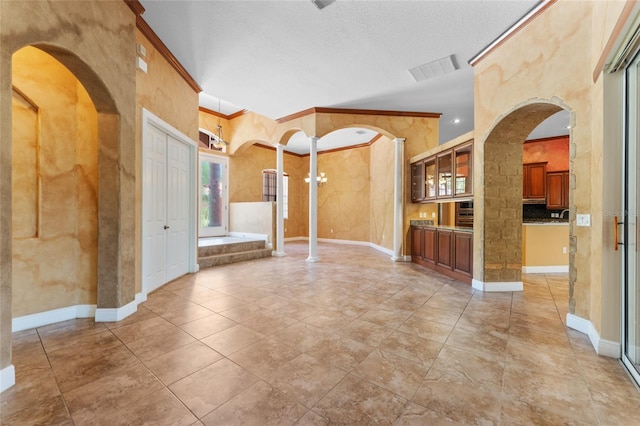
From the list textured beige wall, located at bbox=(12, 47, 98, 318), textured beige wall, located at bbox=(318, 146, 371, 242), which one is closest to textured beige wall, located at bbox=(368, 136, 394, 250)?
textured beige wall, located at bbox=(318, 146, 371, 242)

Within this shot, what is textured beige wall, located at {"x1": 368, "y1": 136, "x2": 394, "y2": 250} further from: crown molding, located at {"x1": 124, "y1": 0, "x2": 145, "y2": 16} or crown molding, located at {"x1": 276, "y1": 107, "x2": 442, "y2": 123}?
crown molding, located at {"x1": 124, "y1": 0, "x2": 145, "y2": 16}

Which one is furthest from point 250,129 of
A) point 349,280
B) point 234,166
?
point 349,280

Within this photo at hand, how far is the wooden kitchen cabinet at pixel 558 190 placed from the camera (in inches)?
279

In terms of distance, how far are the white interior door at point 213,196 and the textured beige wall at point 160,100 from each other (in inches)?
105

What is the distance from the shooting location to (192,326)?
2.70m

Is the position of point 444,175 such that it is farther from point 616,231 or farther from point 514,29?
point 616,231

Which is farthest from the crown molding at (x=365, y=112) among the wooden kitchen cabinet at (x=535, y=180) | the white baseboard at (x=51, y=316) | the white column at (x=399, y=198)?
the white baseboard at (x=51, y=316)

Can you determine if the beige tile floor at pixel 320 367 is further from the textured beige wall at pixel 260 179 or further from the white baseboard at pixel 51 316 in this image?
the textured beige wall at pixel 260 179

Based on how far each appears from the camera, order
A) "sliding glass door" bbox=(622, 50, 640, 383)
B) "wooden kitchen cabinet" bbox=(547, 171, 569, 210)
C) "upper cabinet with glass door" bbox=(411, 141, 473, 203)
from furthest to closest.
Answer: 1. "wooden kitchen cabinet" bbox=(547, 171, 569, 210)
2. "upper cabinet with glass door" bbox=(411, 141, 473, 203)
3. "sliding glass door" bbox=(622, 50, 640, 383)

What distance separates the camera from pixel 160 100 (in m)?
3.75

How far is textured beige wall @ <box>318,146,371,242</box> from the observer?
913cm

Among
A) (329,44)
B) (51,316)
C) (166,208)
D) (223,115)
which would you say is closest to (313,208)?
(166,208)

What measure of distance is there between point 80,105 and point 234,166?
5253 mm

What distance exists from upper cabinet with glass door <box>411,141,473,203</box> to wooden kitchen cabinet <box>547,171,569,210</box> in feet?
13.8
